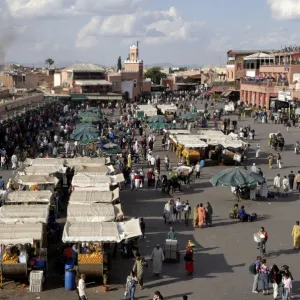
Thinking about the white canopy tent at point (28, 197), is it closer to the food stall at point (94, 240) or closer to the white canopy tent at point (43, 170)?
the food stall at point (94, 240)

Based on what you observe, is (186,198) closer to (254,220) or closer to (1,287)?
(254,220)

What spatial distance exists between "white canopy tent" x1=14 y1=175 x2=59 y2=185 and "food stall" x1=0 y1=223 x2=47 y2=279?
5996 mm

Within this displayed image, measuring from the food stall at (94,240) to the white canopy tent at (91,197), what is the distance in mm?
3040

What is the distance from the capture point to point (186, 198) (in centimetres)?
2216

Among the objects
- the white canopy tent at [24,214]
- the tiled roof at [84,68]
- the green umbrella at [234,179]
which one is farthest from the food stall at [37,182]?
the tiled roof at [84,68]

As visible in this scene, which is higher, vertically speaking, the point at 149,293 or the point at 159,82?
the point at 159,82

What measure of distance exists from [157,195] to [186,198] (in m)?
1.16

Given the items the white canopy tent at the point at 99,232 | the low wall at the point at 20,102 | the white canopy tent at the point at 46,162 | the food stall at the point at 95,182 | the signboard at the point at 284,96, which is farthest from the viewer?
the signboard at the point at 284,96

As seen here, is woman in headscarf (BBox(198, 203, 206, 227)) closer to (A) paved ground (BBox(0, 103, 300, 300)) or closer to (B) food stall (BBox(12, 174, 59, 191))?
(A) paved ground (BBox(0, 103, 300, 300))

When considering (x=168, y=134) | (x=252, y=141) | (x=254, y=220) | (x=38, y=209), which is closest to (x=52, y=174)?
(x=38, y=209)

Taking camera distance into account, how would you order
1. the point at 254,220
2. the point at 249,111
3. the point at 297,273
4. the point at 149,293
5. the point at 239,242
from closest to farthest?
the point at 149,293, the point at 297,273, the point at 239,242, the point at 254,220, the point at 249,111

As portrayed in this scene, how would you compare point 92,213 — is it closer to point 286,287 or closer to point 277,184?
point 286,287

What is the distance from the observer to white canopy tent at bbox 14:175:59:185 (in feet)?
64.4

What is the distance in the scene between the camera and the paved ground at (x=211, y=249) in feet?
41.7
